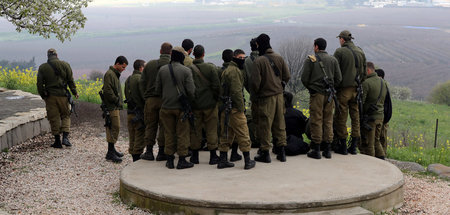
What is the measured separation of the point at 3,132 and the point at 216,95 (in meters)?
5.51

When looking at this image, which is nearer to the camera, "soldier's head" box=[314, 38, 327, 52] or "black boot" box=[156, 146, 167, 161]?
"soldier's head" box=[314, 38, 327, 52]

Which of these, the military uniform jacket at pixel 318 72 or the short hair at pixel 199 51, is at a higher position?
the short hair at pixel 199 51

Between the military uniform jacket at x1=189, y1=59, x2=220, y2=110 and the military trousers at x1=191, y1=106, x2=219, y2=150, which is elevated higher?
the military uniform jacket at x1=189, y1=59, x2=220, y2=110

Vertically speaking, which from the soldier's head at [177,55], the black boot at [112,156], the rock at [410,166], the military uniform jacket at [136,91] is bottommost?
the rock at [410,166]

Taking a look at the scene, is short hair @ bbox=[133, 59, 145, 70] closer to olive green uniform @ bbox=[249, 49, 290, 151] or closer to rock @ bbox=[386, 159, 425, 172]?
olive green uniform @ bbox=[249, 49, 290, 151]

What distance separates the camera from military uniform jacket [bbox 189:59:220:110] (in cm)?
860

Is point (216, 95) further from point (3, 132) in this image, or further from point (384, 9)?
point (384, 9)

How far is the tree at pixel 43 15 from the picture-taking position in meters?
13.7

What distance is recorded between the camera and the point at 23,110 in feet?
45.9

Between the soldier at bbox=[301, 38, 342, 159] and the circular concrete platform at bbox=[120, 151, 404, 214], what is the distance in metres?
0.45

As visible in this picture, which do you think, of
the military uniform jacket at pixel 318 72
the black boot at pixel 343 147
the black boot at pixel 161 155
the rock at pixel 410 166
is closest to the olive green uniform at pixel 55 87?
the black boot at pixel 161 155

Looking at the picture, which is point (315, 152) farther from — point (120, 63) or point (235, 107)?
point (120, 63)

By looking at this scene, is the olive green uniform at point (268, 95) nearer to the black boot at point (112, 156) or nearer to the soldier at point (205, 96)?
the soldier at point (205, 96)

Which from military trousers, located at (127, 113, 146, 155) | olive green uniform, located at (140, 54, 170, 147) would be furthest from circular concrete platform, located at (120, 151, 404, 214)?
olive green uniform, located at (140, 54, 170, 147)
